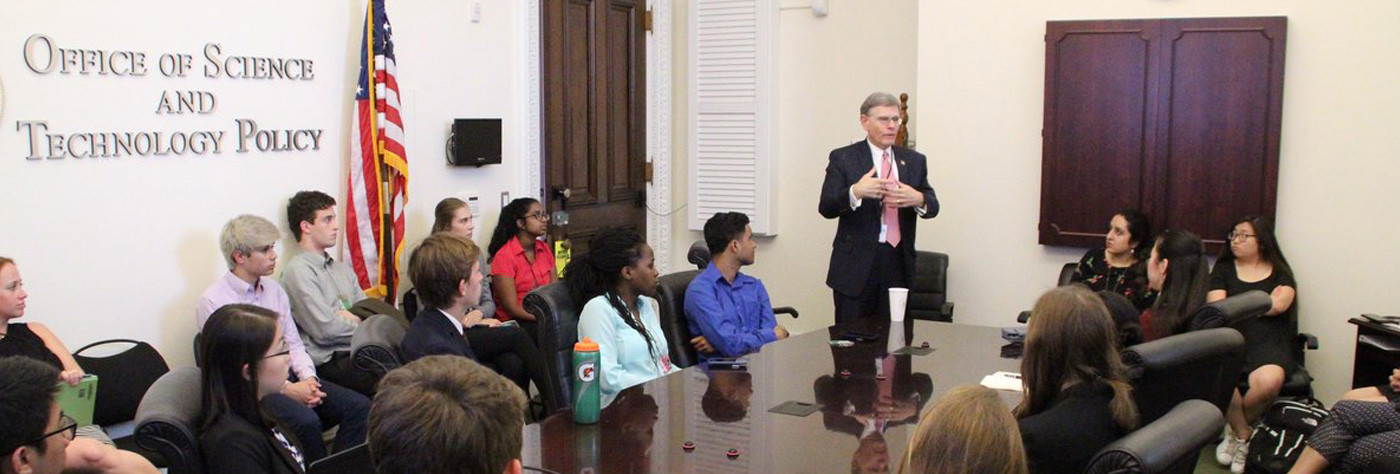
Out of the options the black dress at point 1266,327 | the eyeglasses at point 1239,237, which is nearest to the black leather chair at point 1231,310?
the black dress at point 1266,327

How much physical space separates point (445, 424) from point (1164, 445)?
1.39 meters

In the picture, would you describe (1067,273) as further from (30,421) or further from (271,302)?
(30,421)

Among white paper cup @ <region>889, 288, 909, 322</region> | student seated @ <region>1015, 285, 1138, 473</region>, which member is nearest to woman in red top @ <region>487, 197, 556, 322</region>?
white paper cup @ <region>889, 288, 909, 322</region>

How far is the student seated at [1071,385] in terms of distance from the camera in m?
2.76

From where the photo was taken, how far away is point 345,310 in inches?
206

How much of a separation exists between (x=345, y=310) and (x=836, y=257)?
2.29 metres

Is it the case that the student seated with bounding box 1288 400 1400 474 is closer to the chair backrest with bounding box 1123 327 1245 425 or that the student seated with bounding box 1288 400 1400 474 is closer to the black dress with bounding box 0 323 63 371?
the chair backrest with bounding box 1123 327 1245 425

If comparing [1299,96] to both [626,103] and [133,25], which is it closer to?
[626,103]

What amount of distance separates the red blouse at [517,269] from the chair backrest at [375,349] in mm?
2190

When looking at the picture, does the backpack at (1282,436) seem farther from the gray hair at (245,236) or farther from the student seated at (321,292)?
the gray hair at (245,236)

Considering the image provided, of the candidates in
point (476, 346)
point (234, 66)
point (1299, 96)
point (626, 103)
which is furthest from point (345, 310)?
point (1299, 96)

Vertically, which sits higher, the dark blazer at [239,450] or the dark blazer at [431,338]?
the dark blazer at [431,338]

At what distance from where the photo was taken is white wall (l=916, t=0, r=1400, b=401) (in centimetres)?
593

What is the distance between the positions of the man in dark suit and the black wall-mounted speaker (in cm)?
167
